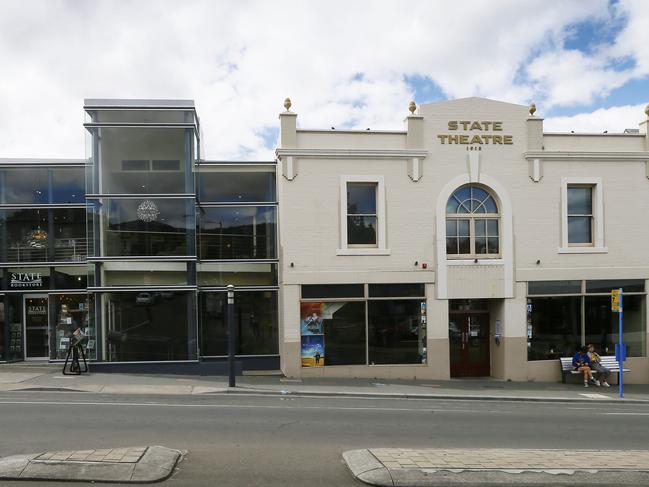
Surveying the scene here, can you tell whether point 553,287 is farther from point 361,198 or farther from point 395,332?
point 361,198

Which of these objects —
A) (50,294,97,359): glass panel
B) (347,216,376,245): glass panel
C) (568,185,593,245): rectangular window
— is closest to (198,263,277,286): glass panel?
(347,216,376,245): glass panel

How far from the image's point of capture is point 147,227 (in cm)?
1758

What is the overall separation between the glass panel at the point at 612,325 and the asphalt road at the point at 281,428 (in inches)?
181

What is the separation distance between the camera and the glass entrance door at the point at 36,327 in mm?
18562

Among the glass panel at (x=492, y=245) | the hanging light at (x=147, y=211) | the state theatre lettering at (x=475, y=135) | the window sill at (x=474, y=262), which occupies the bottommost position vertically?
the window sill at (x=474, y=262)

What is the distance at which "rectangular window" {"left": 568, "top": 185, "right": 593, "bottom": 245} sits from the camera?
18906mm

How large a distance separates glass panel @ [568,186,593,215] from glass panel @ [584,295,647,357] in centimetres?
279

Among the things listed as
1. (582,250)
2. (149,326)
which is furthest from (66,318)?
(582,250)

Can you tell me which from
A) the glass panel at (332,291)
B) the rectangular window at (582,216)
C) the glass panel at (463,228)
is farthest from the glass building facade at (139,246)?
the rectangular window at (582,216)

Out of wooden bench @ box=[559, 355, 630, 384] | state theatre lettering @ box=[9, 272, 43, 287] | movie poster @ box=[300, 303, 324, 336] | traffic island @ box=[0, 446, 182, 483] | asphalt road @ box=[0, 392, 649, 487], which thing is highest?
state theatre lettering @ box=[9, 272, 43, 287]

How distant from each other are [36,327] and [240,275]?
6.63m

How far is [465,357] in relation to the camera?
1912 cm

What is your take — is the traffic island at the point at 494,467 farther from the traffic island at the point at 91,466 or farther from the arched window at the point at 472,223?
the arched window at the point at 472,223

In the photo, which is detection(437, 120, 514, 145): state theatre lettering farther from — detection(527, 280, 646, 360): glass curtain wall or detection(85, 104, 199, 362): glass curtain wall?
detection(85, 104, 199, 362): glass curtain wall
